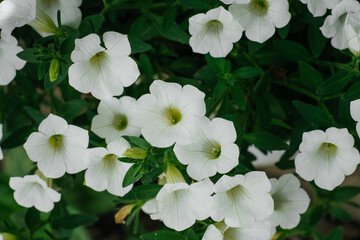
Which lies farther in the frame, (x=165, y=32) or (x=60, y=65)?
(x=165, y=32)

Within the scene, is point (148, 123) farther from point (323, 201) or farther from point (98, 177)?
point (323, 201)

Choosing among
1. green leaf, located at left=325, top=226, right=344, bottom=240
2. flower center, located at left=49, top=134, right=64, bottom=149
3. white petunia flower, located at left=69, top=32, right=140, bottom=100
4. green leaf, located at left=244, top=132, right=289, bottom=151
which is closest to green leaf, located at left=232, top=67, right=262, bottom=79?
green leaf, located at left=244, top=132, right=289, bottom=151

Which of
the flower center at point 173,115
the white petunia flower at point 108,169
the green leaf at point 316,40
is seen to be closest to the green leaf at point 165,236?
the white petunia flower at point 108,169

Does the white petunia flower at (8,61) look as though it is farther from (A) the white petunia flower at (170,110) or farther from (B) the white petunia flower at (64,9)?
(A) the white petunia flower at (170,110)

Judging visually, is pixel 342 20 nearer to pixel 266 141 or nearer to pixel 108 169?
pixel 266 141

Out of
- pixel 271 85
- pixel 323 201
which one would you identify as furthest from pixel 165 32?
pixel 323 201

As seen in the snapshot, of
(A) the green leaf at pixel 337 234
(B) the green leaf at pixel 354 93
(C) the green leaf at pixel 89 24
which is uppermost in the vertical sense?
(C) the green leaf at pixel 89 24
